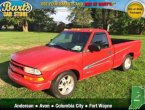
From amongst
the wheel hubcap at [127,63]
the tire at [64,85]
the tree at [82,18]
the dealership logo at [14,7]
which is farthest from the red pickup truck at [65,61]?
the tree at [82,18]

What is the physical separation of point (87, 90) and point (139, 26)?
26.9 m

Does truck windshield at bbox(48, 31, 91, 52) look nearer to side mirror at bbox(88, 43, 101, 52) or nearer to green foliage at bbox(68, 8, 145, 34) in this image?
side mirror at bbox(88, 43, 101, 52)

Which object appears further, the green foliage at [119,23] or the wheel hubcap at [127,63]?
the green foliage at [119,23]

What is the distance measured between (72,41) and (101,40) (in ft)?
2.89

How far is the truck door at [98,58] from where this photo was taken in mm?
5746

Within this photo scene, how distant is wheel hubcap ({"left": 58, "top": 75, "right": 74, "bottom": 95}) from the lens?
5270mm

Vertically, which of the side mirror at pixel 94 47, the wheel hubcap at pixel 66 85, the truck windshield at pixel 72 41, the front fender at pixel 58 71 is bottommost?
the wheel hubcap at pixel 66 85

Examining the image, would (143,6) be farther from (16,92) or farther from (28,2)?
(16,92)

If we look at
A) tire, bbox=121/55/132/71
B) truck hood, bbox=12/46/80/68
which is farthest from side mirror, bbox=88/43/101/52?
tire, bbox=121/55/132/71

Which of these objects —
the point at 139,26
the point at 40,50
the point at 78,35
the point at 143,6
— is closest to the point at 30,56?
the point at 40,50

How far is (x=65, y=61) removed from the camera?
5.18 meters

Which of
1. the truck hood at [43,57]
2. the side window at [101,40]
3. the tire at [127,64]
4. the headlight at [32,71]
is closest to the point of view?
the headlight at [32,71]

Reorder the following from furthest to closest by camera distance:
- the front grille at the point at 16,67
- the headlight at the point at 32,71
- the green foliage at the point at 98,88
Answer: the green foliage at the point at 98,88 → the front grille at the point at 16,67 → the headlight at the point at 32,71

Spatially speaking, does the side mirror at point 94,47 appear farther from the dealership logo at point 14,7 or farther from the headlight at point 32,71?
the dealership logo at point 14,7
